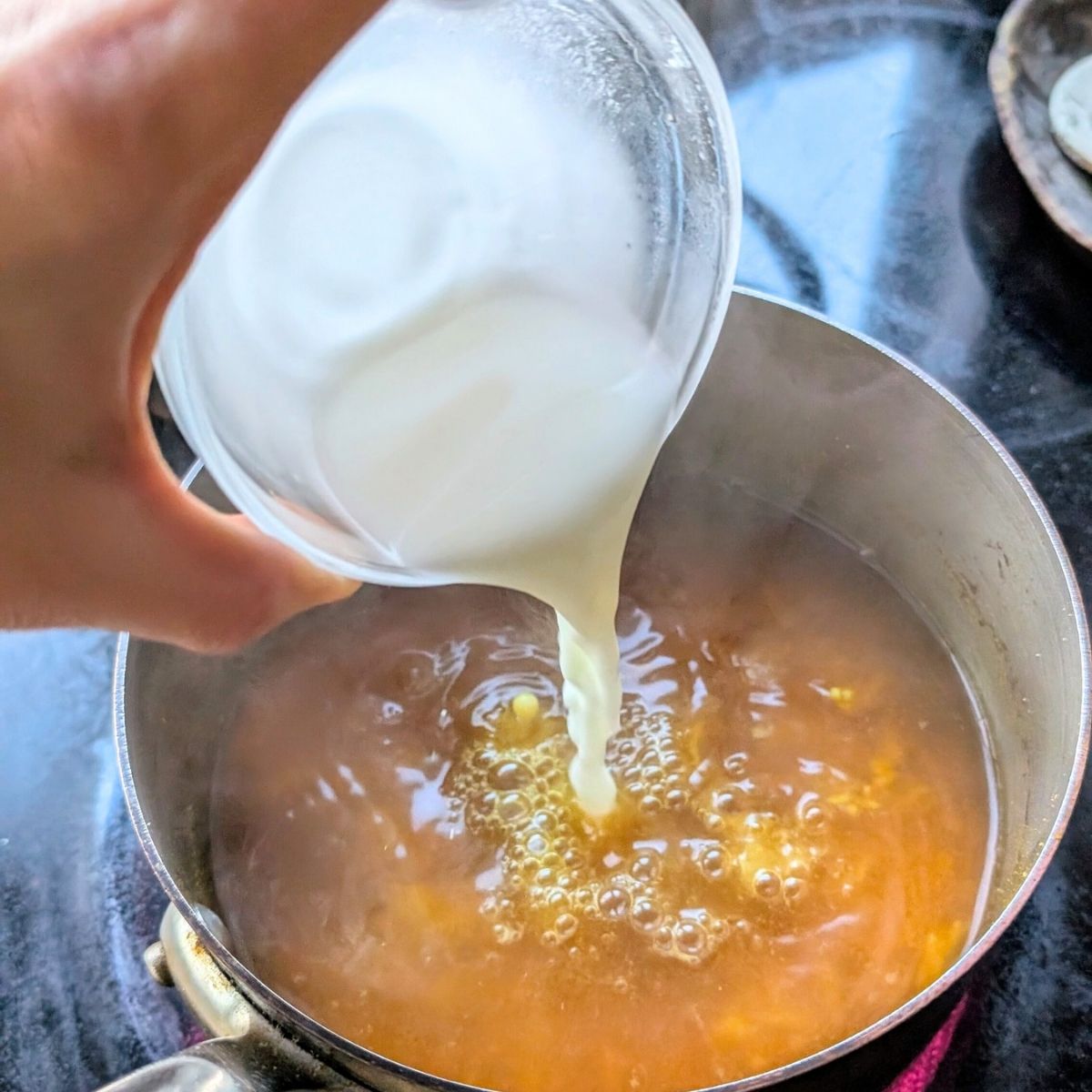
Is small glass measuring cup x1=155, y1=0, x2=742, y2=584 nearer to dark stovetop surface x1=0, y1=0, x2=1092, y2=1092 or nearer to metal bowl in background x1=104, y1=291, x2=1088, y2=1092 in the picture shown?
metal bowl in background x1=104, y1=291, x2=1088, y2=1092

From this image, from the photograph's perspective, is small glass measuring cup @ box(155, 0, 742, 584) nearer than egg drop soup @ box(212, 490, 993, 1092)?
Yes

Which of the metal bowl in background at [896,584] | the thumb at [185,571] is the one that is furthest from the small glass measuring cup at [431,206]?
the metal bowl in background at [896,584]

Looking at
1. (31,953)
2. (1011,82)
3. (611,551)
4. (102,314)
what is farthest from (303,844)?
(1011,82)

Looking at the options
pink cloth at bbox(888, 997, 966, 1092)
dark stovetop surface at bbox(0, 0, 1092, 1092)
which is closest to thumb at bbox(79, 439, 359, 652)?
dark stovetop surface at bbox(0, 0, 1092, 1092)

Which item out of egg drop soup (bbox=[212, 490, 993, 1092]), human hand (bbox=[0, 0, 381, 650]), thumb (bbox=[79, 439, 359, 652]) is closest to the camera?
human hand (bbox=[0, 0, 381, 650])

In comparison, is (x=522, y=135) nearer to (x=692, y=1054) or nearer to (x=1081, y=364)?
(x=692, y=1054)

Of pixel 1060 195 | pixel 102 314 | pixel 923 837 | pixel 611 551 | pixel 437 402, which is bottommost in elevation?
pixel 923 837

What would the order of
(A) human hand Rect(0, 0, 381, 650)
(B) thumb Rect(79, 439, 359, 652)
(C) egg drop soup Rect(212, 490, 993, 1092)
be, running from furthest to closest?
(C) egg drop soup Rect(212, 490, 993, 1092) → (B) thumb Rect(79, 439, 359, 652) → (A) human hand Rect(0, 0, 381, 650)
